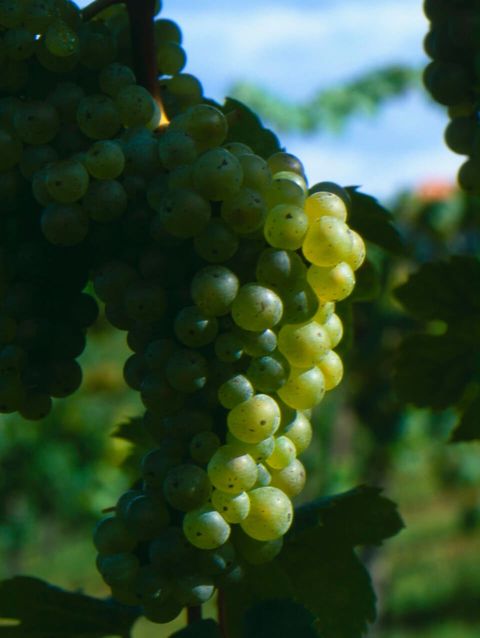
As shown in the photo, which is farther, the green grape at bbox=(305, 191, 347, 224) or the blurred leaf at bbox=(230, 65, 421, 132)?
the blurred leaf at bbox=(230, 65, 421, 132)

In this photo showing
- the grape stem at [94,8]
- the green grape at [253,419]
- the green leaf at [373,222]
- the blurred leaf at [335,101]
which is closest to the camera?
the green grape at [253,419]

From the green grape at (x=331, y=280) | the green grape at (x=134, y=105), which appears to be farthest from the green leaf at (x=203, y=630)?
the green grape at (x=134, y=105)

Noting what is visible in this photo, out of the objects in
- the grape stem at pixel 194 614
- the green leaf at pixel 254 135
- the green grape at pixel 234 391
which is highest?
the green leaf at pixel 254 135

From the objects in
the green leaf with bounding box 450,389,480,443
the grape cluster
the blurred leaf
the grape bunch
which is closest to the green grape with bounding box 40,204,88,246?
the grape cluster

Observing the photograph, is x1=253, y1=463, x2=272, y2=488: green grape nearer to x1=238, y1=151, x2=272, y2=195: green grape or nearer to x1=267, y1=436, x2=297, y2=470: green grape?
x1=267, y1=436, x2=297, y2=470: green grape

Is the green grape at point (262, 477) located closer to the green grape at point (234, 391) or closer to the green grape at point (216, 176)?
the green grape at point (234, 391)

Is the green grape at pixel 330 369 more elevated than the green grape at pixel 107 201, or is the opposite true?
the green grape at pixel 107 201
